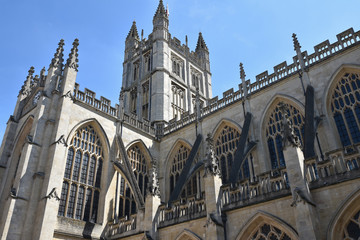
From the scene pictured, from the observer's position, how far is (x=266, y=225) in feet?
34.7

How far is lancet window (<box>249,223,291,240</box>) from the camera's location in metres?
9.98

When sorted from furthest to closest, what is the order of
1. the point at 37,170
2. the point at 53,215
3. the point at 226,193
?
1. the point at 37,170
2. the point at 53,215
3. the point at 226,193

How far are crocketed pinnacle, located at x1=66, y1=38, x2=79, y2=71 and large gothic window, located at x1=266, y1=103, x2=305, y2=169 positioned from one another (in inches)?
474

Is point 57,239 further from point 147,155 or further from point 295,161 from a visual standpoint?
point 295,161

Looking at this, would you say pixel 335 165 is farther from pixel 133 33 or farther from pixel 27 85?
pixel 133 33

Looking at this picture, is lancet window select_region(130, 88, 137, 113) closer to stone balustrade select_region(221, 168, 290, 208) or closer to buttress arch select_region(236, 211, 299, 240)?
stone balustrade select_region(221, 168, 290, 208)

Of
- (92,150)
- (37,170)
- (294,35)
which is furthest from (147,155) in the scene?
(294,35)

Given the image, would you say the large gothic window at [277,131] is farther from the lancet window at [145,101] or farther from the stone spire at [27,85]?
the stone spire at [27,85]

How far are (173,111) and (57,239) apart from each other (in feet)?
51.7

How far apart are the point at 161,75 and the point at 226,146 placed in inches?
455

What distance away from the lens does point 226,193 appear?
12117 millimetres

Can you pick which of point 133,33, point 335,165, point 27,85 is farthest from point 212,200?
point 133,33

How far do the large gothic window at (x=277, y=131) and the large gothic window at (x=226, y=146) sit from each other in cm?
216

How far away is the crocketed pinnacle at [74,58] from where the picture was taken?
18.7m
